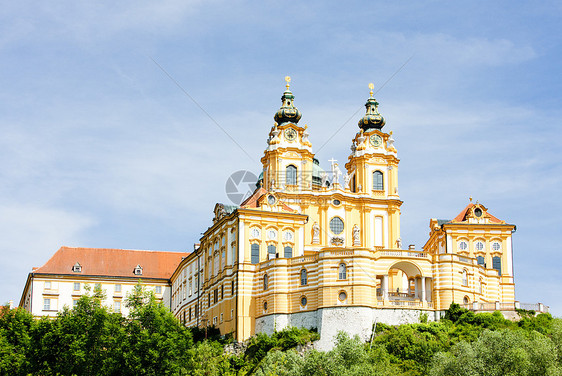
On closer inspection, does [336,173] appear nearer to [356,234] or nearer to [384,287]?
[356,234]

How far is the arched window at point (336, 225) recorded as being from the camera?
366 ft

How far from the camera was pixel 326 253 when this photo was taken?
93500 millimetres

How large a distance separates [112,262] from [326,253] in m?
42.3

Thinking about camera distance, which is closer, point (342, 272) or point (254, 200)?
point (342, 272)

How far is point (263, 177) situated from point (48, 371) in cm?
3888

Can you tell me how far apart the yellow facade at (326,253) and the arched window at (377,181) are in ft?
0.38

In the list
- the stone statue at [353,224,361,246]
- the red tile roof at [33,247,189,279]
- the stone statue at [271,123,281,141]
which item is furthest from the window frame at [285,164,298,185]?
the red tile roof at [33,247,189,279]

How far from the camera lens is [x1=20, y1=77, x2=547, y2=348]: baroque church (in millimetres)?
92938

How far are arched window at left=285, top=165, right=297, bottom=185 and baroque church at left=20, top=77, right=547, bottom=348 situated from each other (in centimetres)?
13

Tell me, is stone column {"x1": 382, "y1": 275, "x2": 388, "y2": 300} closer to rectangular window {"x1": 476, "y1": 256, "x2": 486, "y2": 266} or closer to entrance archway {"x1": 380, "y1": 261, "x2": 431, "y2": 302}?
entrance archway {"x1": 380, "y1": 261, "x2": 431, "y2": 302}

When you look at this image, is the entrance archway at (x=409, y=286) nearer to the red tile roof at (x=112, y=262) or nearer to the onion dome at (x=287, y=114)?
the onion dome at (x=287, y=114)

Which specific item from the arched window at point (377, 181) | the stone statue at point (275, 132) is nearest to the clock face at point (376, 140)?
the arched window at point (377, 181)

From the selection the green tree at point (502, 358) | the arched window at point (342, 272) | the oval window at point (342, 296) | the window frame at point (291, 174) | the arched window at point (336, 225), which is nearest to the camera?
the green tree at point (502, 358)

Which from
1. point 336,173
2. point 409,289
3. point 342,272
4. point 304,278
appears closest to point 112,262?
point 336,173
